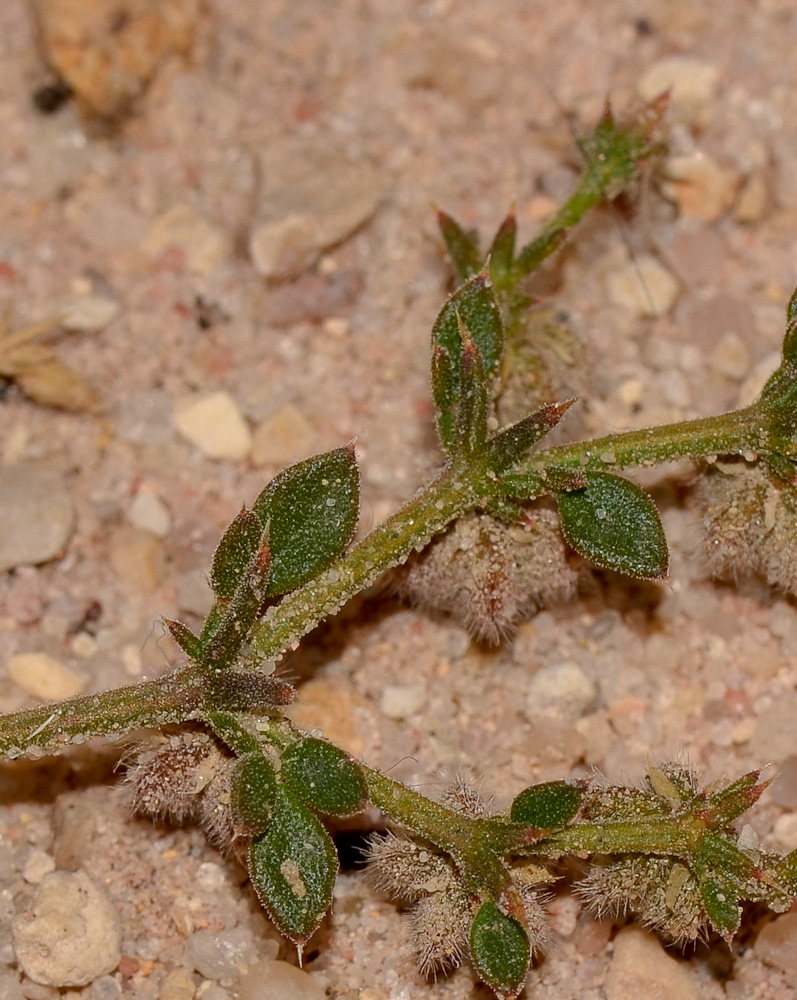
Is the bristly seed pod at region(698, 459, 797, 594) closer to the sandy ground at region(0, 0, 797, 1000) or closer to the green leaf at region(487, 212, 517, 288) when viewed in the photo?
the sandy ground at region(0, 0, 797, 1000)

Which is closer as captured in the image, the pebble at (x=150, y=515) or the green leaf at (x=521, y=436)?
the green leaf at (x=521, y=436)

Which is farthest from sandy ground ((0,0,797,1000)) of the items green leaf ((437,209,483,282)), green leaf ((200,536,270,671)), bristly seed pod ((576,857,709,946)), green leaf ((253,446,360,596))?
green leaf ((200,536,270,671))

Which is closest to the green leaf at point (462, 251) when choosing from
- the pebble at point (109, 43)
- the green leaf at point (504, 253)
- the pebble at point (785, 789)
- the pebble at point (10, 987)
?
the green leaf at point (504, 253)

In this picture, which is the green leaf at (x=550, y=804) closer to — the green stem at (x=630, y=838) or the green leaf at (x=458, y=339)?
the green stem at (x=630, y=838)

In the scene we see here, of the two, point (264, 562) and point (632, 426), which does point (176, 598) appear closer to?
point (264, 562)

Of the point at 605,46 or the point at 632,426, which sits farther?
the point at 605,46

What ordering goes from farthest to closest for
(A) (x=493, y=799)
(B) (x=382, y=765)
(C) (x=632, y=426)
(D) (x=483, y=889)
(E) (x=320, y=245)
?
(E) (x=320, y=245) < (C) (x=632, y=426) < (B) (x=382, y=765) < (A) (x=493, y=799) < (D) (x=483, y=889)

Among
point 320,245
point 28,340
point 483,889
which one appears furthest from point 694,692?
point 28,340

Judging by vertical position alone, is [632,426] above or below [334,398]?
above
